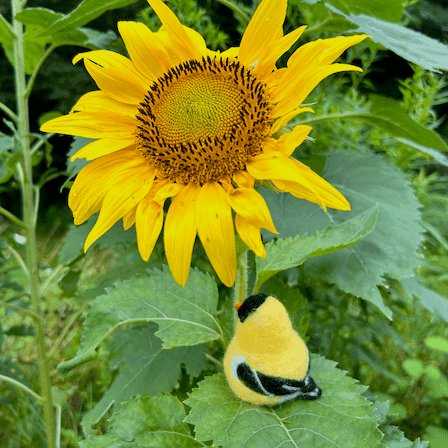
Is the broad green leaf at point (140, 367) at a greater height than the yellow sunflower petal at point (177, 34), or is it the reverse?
the yellow sunflower petal at point (177, 34)

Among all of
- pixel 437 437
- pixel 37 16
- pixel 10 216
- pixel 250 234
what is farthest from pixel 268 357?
pixel 437 437

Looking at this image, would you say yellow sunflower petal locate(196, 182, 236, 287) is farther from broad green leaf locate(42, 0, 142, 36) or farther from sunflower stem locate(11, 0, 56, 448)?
sunflower stem locate(11, 0, 56, 448)

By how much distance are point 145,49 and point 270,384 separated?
43 cm

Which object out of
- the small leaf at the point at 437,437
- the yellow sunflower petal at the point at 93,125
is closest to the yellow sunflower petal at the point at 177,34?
the yellow sunflower petal at the point at 93,125

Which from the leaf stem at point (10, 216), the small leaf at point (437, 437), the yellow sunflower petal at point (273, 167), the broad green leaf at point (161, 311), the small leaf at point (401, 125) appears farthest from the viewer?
the small leaf at point (437, 437)

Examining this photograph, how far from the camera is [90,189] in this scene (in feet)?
1.57

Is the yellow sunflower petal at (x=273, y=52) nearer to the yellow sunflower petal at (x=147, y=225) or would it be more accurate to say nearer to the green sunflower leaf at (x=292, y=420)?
the yellow sunflower petal at (x=147, y=225)

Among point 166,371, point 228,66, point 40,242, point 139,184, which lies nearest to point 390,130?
point 228,66

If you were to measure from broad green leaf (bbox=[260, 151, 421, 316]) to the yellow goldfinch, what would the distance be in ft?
0.46

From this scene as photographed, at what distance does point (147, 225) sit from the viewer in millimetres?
443

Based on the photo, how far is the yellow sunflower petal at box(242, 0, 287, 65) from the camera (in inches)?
17.9

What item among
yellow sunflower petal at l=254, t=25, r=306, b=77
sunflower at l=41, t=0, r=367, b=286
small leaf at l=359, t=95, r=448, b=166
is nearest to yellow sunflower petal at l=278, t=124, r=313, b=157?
sunflower at l=41, t=0, r=367, b=286

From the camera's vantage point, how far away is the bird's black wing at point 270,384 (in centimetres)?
44

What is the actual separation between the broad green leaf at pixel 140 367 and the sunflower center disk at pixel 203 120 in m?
0.31
